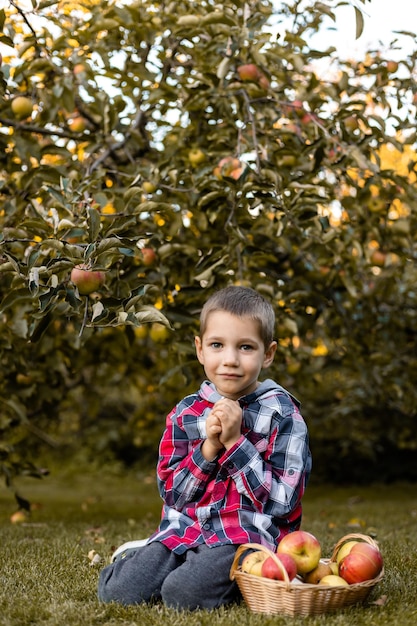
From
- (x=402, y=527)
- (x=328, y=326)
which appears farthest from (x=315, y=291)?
(x=402, y=527)

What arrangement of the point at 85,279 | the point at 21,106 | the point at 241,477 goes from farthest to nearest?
1. the point at 21,106
2. the point at 85,279
3. the point at 241,477

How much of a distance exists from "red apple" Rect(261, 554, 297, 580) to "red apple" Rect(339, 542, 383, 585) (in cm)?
18

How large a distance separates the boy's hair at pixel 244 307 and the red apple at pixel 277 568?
63 cm

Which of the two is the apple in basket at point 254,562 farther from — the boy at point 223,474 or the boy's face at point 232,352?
the boy's face at point 232,352

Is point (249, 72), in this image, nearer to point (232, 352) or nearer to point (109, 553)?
point (232, 352)

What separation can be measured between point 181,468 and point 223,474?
0.13 m

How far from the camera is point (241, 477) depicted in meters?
2.25

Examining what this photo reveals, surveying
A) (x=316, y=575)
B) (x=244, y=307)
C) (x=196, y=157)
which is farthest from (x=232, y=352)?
(x=196, y=157)

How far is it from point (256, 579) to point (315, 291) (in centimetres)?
247

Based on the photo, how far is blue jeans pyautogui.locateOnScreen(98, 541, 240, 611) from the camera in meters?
2.20

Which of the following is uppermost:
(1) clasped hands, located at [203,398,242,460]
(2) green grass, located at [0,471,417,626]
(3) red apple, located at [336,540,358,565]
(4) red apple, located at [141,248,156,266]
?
(4) red apple, located at [141,248,156,266]

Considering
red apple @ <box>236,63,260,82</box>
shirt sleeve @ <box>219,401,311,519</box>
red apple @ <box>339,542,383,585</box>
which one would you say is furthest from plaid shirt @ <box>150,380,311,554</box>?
red apple @ <box>236,63,260,82</box>

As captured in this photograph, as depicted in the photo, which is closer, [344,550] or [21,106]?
[344,550]

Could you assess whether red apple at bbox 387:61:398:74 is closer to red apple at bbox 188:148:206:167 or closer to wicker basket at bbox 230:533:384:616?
red apple at bbox 188:148:206:167
